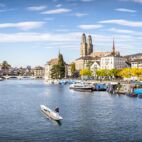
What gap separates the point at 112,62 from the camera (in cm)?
14512

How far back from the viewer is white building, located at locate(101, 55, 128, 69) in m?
145

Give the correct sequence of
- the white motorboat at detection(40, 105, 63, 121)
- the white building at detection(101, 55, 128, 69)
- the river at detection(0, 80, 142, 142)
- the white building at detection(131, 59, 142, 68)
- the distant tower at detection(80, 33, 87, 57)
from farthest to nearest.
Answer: the distant tower at detection(80, 33, 87, 57), the white building at detection(131, 59, 142, 68), the white building at detection(101, 55, 128, 69), the white motorboat at detection(40, 105, 63, 121), the river at detection(0, 80, 142, 142)

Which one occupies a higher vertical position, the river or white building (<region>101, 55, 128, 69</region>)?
white building (<region>101, 55, 128, 69</region>)

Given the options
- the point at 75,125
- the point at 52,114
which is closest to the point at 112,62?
the point at 52,114

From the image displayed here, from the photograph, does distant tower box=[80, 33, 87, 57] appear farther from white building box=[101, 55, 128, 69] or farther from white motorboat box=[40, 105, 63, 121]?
white motorboat box=[40, 105, 63, 121]

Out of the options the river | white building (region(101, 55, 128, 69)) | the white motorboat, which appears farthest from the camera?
white building (region(101, 55, 128, 69))

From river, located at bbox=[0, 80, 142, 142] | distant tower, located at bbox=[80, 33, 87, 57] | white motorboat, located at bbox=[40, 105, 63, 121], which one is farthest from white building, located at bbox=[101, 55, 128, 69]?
white motorboat, located at bbox=[40, 105, 63, 121]

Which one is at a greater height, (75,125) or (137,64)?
(137,64)

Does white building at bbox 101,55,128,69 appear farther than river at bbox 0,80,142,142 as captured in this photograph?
Yes

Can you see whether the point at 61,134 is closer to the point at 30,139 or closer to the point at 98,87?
the point at 30,139

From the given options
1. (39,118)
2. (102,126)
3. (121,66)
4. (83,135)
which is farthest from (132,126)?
(121,66)

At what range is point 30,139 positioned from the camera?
28312 mm

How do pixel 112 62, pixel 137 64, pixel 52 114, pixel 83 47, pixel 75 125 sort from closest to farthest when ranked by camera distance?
pixel 75 125 → pixel 52 114 → pixel 112 62 → pixel 137 64 → pixel 83 47

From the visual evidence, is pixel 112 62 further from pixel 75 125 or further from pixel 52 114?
pixel 75 125
